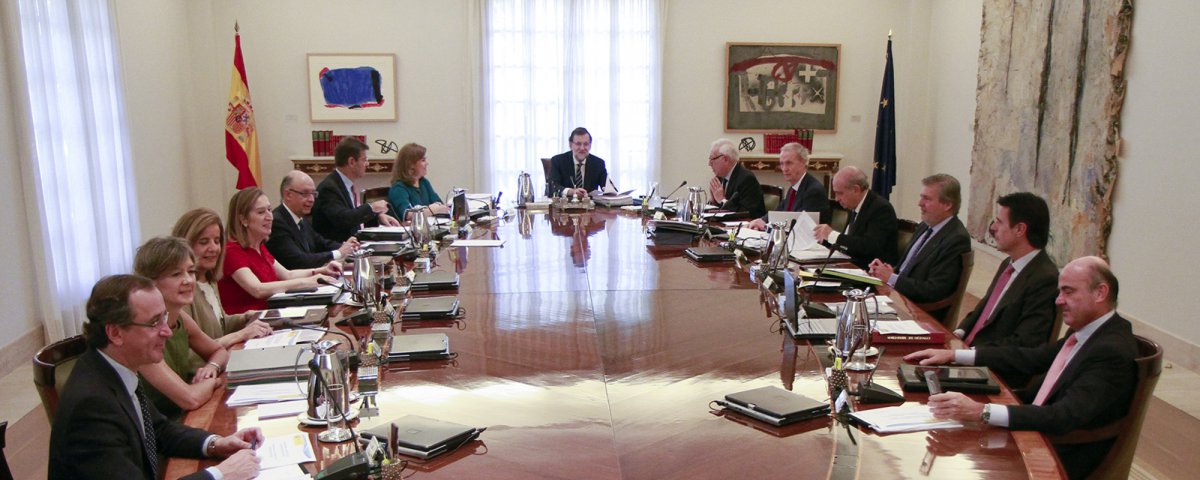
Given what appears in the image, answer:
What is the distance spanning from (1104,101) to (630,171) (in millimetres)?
4665

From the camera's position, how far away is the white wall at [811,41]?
365 inches

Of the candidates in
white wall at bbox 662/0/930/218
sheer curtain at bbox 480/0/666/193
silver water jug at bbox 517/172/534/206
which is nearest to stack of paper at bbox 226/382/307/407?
silver water jug at bbox 517/172/534/206

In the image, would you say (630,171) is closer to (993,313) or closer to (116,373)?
(993,313)

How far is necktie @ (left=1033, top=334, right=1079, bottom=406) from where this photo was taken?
8.70ft

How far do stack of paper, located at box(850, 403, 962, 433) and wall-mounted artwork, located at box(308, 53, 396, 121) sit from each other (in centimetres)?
752

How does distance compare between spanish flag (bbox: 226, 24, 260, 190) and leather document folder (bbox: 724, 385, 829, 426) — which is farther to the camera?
spanish flag (bbox: 226, 24, 260, 190)

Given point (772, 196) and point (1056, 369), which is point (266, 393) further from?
point (772, 196)

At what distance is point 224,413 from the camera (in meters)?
2.40

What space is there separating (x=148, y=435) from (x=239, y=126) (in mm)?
6823

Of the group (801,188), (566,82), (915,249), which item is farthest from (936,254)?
(566,82)

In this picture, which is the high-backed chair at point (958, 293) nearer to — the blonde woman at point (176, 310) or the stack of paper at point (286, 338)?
the stack of paper at point (286, 338)

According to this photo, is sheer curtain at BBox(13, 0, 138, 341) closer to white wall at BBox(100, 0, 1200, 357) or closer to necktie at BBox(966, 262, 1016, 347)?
white wall at BBox(100, 0, 1200, 357)

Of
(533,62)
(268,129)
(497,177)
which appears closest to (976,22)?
(533,62)

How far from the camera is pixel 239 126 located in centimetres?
845
